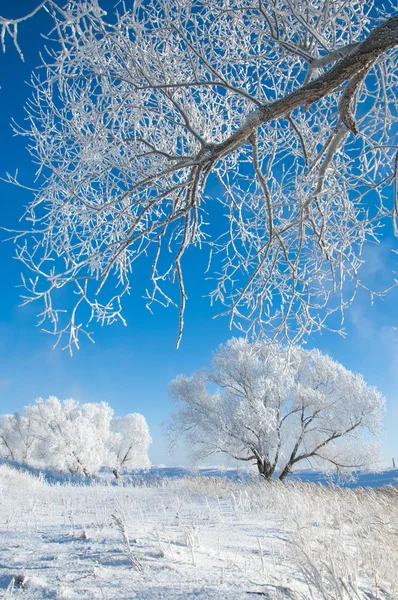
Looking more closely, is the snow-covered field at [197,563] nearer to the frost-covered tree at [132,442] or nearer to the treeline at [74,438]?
the treeline at [74,438]

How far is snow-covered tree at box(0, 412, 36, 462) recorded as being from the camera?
135 ft

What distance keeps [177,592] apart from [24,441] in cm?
4561

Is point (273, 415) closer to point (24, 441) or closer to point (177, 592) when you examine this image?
point (177, 592)

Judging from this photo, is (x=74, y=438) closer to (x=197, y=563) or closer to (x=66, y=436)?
(x=66, y=436)

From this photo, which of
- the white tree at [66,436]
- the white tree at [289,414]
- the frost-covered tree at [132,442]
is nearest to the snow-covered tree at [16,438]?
the white tree at [66,436]

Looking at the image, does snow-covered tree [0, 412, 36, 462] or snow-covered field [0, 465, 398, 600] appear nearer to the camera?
snow-covered field [0, 465, 398, 600]

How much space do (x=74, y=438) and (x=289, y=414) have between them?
801 inches

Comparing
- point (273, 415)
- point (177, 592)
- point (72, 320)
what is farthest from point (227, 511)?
point (273, 415)

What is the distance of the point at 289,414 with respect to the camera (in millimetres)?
17797

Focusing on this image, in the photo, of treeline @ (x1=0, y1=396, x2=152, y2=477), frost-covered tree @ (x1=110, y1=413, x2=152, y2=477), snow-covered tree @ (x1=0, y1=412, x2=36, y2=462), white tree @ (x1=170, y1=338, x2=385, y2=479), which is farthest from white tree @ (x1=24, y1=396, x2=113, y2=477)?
white tree @ (x1=170, y1=338, x2=385, y2=479)

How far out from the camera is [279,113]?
189 cm

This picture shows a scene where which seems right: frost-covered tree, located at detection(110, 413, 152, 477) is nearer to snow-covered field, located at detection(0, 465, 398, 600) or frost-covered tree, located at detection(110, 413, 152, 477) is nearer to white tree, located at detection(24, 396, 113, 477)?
white tree, located at detection(24, 396, 113, 477)

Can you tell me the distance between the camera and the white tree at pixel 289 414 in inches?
672

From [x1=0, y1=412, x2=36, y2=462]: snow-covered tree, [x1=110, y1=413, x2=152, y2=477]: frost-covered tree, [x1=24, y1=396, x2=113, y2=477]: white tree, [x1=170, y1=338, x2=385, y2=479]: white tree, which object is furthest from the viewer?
[x1=110, y1=413, x2=152, y2=477]: frost-covered tree
